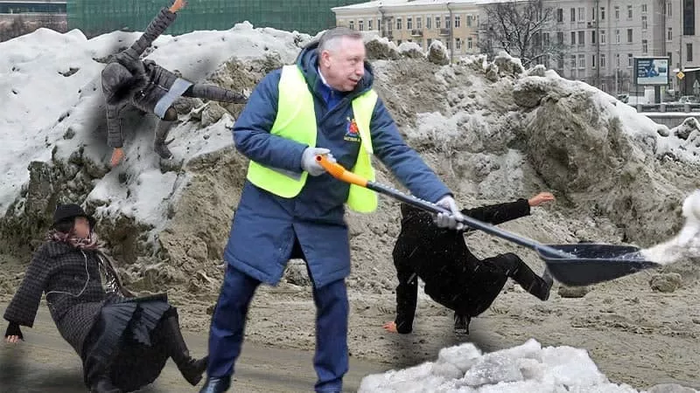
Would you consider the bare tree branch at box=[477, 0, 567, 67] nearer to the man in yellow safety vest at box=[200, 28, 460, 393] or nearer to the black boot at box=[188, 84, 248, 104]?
the black boot at box=[188, 84, 248, 104]

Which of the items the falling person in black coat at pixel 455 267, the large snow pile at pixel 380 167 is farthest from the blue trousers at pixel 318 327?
the large snow pile at pixel 380 167

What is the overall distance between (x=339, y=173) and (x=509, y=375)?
1.26 metres

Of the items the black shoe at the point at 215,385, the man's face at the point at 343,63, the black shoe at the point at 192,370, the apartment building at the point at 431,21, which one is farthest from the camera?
the apartment building at the point at 431,21

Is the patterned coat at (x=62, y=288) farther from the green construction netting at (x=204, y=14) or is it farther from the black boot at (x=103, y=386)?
the green construction netting at (x=204, y=14)

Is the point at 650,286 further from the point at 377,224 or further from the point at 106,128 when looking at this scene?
the point at 106,128

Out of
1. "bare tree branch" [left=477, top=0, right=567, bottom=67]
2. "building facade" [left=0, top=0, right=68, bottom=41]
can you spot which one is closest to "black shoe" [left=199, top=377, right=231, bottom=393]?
"bare tree branch" [left=477, top=0, right=567, bottom=67]

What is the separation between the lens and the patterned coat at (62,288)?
7297 mm

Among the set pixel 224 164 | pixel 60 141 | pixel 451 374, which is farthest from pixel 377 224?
pixel 451 374

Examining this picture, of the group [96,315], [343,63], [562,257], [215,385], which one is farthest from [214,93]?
[562,257]

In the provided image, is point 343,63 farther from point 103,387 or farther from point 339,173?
point 103,387

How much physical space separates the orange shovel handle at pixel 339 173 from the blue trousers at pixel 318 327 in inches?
20.8

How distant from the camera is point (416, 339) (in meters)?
8.96

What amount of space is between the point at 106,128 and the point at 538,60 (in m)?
57.7

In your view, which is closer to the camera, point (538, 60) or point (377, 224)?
point (377, 224)
